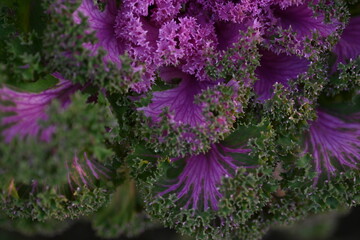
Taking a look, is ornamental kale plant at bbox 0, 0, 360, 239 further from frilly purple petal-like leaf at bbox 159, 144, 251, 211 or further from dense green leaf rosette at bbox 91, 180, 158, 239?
dense green leaf rosette at bbox 91, 180, 158, 239

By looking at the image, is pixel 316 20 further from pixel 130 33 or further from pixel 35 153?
pixel 35 153

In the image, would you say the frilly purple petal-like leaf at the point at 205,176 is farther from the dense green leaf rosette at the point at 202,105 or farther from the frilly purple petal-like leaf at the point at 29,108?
the frilly purple petal-like leaf at the point at 29,108

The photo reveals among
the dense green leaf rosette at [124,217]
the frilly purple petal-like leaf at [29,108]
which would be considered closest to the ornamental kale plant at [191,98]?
the frilly purple petal-like leaf at [29,108]

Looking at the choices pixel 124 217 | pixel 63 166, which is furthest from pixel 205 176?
pixel 124 217

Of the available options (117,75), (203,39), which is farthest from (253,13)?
(117,75)

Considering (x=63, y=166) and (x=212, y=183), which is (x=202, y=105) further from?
(x=63, y=166)

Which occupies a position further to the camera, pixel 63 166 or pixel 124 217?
pixel 124 217

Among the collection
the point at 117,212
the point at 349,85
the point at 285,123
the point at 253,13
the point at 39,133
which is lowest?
the point at 117,212
